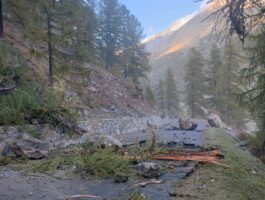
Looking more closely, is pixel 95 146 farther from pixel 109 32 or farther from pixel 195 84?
pixel 109 32

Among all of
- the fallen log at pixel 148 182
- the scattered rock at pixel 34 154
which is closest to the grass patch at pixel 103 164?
the fallen log at pixel 148 182

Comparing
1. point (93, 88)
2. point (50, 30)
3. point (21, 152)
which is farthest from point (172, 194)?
point (93, 88)

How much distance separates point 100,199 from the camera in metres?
7.06

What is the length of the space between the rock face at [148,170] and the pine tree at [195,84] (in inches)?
1645

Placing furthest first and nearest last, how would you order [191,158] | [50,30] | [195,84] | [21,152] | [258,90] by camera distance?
[195,84], [50,30], [258,90], [191,158], [21,152]

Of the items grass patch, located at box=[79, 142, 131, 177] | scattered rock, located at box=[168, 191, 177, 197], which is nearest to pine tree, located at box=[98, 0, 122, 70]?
grass patch, located at box=[79, 142, 131, 177]

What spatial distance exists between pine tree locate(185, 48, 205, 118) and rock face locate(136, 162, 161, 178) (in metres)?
41.8

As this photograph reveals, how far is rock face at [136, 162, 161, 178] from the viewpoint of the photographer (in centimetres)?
853

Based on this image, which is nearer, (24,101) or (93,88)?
(24,101)

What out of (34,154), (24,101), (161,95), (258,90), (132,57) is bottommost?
(34,154)

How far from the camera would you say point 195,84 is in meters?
50.4

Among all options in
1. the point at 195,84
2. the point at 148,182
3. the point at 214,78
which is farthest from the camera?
the point at 195,84

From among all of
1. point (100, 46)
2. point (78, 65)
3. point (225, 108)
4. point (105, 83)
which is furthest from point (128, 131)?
point (100, 46)

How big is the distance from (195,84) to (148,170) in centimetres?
4255
